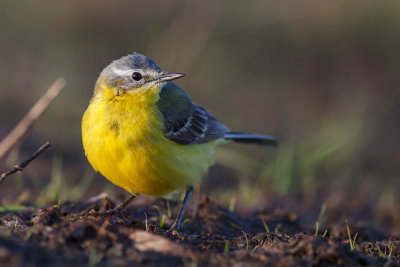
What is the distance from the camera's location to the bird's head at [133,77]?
587 cm

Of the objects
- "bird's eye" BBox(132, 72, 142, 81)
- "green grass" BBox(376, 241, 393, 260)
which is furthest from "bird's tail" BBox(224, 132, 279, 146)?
"green grass" BBox(376, 241, 393, 260)

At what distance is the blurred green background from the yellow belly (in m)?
4.18

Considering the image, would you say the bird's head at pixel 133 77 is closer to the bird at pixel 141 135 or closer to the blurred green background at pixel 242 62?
the bird at pixel 141 135

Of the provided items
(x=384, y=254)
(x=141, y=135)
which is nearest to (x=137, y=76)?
(x=141, y=135)

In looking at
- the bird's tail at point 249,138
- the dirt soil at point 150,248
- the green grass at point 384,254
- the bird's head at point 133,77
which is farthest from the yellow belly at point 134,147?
the green grass at point 384,254

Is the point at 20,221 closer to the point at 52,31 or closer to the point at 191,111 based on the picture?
the point at 191,111

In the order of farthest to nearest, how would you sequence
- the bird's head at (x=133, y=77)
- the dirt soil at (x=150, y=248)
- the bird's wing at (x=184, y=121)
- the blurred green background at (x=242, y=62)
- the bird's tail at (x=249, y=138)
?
the blurred green background at (x=242, y=62) < the bird's tail at (x=249, y=138) < the bird's wing at (x=184, y=121) < the bird's head at (x=133, y=77) < the dirt soil at (x=150, y=248)

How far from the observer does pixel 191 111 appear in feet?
22.8

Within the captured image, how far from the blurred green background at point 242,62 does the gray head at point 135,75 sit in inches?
164

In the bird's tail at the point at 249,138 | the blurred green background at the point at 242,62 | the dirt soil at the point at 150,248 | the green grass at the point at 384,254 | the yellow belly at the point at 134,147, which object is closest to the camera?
the dirt soil at the point at 150,248

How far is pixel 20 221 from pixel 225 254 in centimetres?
203

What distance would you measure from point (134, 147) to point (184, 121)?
126 centimetres

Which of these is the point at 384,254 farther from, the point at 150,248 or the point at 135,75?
the point at 135,75

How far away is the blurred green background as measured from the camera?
11211 mm
